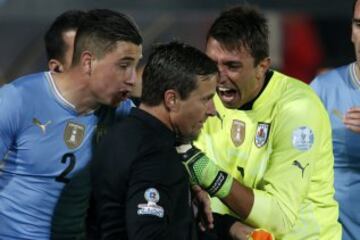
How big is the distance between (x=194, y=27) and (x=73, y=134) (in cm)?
535

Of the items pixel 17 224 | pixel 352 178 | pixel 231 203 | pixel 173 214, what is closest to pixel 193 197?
pixel 231 203

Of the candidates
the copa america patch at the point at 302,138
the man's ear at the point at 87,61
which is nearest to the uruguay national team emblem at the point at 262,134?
the copa america patch at the point at 302,138

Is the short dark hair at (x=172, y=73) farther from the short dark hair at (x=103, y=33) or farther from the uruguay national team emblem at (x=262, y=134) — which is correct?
the uruguay national team emblem at (x=262, y=134)

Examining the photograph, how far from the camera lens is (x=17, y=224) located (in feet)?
15.1

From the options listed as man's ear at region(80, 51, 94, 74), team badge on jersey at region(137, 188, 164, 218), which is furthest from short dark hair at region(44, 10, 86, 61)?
team badge on jersey at region(137, 188, 164, 218)

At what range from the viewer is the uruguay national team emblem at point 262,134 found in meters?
4.66

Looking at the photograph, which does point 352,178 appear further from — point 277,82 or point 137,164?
point 137,164

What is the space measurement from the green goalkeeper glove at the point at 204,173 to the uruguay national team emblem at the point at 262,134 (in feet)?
1.36

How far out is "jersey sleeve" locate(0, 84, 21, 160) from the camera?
444 cm

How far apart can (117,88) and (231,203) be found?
71cm

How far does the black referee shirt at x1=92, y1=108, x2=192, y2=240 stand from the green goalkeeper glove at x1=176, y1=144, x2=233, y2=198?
13cm

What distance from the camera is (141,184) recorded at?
3.84 metres

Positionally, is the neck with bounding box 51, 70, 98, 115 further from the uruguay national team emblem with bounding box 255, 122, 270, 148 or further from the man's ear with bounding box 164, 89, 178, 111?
the uruguay national team emblem with bounding box 255, 122, 270, 148

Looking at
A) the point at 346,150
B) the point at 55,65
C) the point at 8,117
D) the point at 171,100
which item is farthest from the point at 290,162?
the point at 55,65
